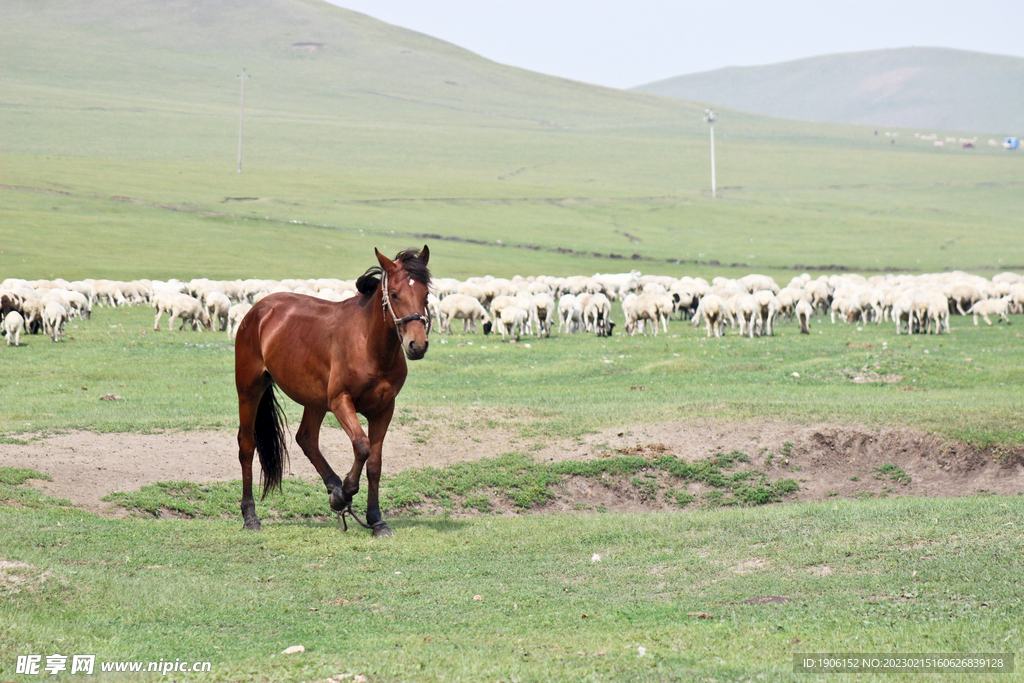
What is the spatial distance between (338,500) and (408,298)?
2023 mm

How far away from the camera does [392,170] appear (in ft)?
321

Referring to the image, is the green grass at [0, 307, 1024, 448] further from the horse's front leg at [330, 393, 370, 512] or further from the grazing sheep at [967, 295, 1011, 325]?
the horse's front leg at [330, 393, 370, 512]

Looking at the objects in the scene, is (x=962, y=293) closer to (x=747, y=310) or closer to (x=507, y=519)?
(x=747, y=310)

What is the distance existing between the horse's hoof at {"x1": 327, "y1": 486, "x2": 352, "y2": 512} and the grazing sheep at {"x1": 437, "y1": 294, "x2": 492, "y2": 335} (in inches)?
811

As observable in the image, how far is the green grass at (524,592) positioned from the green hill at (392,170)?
42.4 meters

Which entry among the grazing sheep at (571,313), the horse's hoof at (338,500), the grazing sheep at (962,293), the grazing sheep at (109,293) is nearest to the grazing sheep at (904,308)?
the grazing sheep at (962,293)

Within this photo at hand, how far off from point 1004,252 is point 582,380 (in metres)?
59.1

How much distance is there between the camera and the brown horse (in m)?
9.24

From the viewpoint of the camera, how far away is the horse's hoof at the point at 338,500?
9539 millimetres

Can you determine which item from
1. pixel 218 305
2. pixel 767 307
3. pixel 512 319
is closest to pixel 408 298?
pixel 512 319

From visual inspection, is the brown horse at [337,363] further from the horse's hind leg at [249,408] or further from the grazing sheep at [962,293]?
the grazing sheep at [962,293]

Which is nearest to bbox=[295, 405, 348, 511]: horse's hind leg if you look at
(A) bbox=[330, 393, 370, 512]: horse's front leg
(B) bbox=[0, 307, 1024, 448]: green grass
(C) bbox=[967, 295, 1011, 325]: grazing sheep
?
(A) bbox=[330, 393, 370, 512]: horse's front leg

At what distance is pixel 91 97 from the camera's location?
122m

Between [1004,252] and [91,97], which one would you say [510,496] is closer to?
[1004,252]
